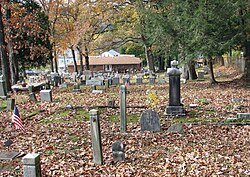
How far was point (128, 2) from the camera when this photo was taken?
1227 inches

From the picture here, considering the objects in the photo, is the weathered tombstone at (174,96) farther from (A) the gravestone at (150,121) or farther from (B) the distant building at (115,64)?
(B) the distant building at (115,64)

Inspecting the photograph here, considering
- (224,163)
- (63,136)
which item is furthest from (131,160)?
(63,136)

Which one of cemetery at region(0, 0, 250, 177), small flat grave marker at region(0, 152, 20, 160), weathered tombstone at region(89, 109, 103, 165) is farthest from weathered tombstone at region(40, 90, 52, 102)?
weathered tombstone at region(89, 109, 103, 165)

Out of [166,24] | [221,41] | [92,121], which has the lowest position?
[92,121]

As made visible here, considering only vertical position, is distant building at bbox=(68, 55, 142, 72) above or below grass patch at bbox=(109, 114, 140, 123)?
above

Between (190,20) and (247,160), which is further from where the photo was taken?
(190,20)

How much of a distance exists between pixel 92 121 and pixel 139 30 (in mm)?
24258

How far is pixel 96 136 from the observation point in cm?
659

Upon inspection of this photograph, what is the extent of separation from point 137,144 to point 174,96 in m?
3.74

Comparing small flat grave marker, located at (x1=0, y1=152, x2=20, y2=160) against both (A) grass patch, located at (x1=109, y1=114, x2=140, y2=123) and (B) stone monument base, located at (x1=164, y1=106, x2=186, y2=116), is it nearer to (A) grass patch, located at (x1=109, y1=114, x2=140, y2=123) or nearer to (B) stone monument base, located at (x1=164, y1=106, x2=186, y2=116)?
(A) grass patch, located at (x1=109, y1=114, x2=140, y2=123)

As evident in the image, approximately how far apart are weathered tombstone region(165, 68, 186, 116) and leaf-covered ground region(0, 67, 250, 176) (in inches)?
15.6

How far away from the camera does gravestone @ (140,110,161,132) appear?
8.96 metres

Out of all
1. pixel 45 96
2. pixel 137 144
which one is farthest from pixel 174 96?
pixel 45 96

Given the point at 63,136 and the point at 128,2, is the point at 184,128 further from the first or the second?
the point at 128,2
